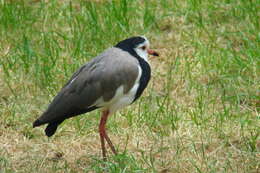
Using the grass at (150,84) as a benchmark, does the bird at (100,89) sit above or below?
above

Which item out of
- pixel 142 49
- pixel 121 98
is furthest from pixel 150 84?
pixel 121 98

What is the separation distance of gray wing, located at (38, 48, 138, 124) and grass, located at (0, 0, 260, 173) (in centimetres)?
38

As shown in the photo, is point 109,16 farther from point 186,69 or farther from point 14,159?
point 14,159

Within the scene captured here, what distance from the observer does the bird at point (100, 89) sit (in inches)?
178

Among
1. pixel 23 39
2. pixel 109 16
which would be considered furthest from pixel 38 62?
pixel 109 16

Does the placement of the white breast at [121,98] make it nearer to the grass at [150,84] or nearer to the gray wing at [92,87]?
the gray wing at [92,87]

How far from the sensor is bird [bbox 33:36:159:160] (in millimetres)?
4523

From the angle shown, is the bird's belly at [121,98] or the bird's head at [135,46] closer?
the bird's belly at [121,98]

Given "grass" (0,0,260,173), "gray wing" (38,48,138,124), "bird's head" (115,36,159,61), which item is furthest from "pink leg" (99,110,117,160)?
"bird's head" (115,36,159,61)

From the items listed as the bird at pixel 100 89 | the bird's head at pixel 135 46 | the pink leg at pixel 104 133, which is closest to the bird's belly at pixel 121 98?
the bird at pixel 100 89

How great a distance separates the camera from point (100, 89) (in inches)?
178

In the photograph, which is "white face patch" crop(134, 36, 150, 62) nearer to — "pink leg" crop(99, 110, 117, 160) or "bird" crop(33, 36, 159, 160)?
"bird" crop(33, 36, 159, 160)

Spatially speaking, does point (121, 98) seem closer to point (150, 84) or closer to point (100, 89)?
point (100, 89)

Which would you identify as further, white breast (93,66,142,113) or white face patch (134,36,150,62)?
white face patch (134,36,150,62)
